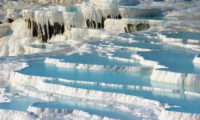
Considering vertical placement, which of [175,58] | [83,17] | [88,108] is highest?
[175,58]

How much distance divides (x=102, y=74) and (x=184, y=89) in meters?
1.83

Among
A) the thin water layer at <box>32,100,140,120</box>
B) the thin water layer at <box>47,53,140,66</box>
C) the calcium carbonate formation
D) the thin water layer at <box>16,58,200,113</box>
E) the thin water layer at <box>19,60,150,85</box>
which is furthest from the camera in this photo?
the calcium carbonate formation

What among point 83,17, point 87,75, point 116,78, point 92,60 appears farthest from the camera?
point 83,17

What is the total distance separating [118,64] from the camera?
1098cm

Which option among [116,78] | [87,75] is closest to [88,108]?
[116,78]

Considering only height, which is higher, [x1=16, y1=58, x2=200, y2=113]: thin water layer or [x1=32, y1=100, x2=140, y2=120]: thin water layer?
[x1=16, y1=58, x2=200, y2=113]: thin water layer

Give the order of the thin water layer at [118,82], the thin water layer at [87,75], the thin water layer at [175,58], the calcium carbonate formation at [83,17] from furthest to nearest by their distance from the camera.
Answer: the calcium carbonate formation at [83,17] → the thin water layer at [175,58] → the thin water layer at [87,75] → the thin water layer at [118,82]

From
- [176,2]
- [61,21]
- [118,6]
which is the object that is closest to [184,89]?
[118,6]

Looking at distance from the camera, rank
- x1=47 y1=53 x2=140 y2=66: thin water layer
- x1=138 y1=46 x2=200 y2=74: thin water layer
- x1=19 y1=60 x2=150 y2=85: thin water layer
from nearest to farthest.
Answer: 1. x1=19 y1=60 x2=150 y2=85: thin water layer
2. x1=138 y1=46 x2=200 y2=74: thin water layer
3. x1=47 y1=53 x2=140 y2=66: thin water layer

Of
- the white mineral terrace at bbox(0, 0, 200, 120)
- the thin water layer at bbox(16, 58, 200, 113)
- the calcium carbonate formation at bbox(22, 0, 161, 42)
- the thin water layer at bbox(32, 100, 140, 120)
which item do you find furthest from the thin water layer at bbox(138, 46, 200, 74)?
the calcium carbonate formation at bbox(22, 0, 161, 42)

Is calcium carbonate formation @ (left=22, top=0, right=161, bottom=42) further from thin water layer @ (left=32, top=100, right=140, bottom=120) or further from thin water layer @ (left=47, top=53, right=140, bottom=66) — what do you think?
thin water layer @ (left=32, top=100, right=140, bottom=120)

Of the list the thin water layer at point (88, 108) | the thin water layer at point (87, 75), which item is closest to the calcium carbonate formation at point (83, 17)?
the thin water layer at point (87, 75)

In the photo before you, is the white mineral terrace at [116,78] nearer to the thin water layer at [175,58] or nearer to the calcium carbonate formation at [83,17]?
the thin water layer at [175,58]

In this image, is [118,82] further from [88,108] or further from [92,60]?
[92,60]
